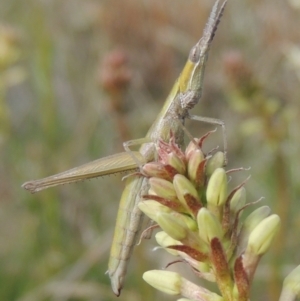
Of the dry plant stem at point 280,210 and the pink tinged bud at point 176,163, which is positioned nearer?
the pink tinged bud at point 176,163

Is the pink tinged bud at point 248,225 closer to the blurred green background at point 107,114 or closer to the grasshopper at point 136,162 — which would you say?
the grasshopper at point 136,162

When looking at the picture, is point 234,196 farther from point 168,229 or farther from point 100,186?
point 100,186

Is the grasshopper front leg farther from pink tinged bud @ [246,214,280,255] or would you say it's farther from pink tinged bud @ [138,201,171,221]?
pink tinged bud @ [246,214,280,255]

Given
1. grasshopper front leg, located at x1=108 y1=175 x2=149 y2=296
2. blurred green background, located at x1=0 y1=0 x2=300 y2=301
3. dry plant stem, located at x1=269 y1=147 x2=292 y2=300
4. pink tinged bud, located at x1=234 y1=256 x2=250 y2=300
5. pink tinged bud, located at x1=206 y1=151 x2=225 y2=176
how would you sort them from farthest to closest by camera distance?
blurred green background, located at x1=0 y1=0 x2=300 y2=301 < dry plant stem, located at x1=269 y1=147 x2=292 y2=300 < grasshopper front leg, located at x1=108 y1=175 x2=149 y2=296 < pink tinged bud, located at x1=206 y1=151 x2=225 y2=176 < pink tinged bud, located at x1=234 y1=256 x2=250 y2=300

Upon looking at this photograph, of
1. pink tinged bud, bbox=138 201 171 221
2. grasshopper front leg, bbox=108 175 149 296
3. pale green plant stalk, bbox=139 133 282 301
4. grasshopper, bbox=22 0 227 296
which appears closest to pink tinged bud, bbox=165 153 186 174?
pale green plant stalk, bbox=139 133 282 301

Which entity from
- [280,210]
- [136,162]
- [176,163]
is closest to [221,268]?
[176,163]

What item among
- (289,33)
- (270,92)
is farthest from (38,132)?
(289,33)

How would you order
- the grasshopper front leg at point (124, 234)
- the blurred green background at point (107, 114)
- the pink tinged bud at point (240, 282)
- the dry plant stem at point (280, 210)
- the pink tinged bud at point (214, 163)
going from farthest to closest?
1. the blurred green background at point (107, 114)
2. the dry plant stem at point (280, 210)
3. the grasshopper front leg at point (124, 234)
4. the pink tinged bud at point (214, 163)
5. the pink tinged bud at point (240, 282)

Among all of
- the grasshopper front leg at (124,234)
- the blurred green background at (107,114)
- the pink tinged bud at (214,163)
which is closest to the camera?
the pink tinged bud at (214,163)

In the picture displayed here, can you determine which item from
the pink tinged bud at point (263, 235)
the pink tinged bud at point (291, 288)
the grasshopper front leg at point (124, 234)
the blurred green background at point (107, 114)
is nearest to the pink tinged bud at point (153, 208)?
the pink tinged bud at point (263, 235)
